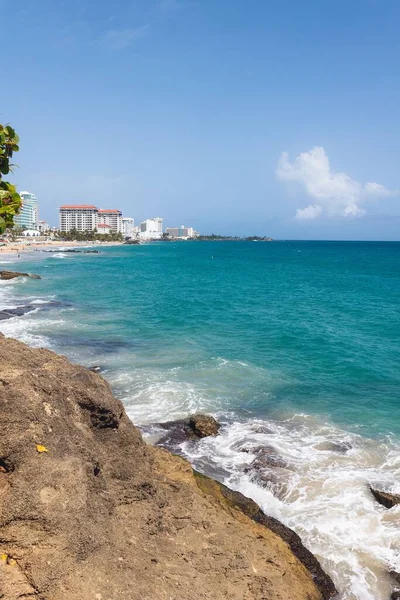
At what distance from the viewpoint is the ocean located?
12500 millimetres

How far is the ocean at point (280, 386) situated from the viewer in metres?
12.5

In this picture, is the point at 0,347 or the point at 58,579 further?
the point at 0,347

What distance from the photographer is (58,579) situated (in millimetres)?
6242

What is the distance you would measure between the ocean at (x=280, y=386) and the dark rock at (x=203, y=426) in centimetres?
35

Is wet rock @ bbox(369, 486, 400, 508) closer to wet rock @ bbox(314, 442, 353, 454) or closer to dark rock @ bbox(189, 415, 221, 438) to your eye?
wet rock @ bbox(314, 442, 353, 454)

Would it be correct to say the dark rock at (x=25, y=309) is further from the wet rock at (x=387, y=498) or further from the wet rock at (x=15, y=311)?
the wet rock at (x=387, y=498)

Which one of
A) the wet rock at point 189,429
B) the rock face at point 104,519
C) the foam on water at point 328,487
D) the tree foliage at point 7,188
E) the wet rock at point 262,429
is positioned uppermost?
the tree foliage at point 7,188

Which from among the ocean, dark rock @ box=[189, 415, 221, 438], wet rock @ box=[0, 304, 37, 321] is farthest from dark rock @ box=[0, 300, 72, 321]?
dark rock @ box=[189, 415, 221, 438]

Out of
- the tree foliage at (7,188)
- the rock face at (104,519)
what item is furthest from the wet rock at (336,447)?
the tree foliage at (7,188)

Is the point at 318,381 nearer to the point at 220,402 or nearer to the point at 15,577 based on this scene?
the point at 220,402

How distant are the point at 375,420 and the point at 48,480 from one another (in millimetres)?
15486

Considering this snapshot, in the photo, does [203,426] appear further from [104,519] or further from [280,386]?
[104,519]

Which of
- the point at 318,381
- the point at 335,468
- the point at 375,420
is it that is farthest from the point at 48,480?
the point at 318,381

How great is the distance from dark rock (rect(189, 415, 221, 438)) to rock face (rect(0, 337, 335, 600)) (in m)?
5.40
